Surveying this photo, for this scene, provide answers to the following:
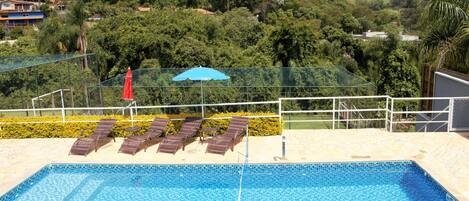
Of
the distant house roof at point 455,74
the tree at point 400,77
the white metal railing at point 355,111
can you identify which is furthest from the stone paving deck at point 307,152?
the tree at point 400,77

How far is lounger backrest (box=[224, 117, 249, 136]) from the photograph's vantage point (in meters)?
10.5

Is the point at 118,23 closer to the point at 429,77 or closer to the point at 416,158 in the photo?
the point at 429,77

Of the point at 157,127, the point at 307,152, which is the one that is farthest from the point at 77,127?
the point at 307,152

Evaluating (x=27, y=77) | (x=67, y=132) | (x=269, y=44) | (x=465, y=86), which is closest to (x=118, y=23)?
(x=269, y=44)

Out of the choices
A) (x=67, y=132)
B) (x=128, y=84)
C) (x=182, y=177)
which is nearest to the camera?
(x=182, y=177)

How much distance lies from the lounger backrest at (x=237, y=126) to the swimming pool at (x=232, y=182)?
1512mm

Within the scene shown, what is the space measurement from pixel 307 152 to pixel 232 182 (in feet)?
7.02

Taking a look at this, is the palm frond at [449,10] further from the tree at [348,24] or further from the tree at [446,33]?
the tree at [348,24]

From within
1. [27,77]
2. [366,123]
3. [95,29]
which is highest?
[95,29]

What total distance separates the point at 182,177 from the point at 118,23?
28.7 metres

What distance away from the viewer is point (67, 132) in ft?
38.7

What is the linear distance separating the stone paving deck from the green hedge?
33cm

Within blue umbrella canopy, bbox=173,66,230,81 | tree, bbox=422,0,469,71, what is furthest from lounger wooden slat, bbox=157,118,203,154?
tree, bbox=422,0,469,71

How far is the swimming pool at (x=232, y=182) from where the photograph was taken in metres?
8.20
